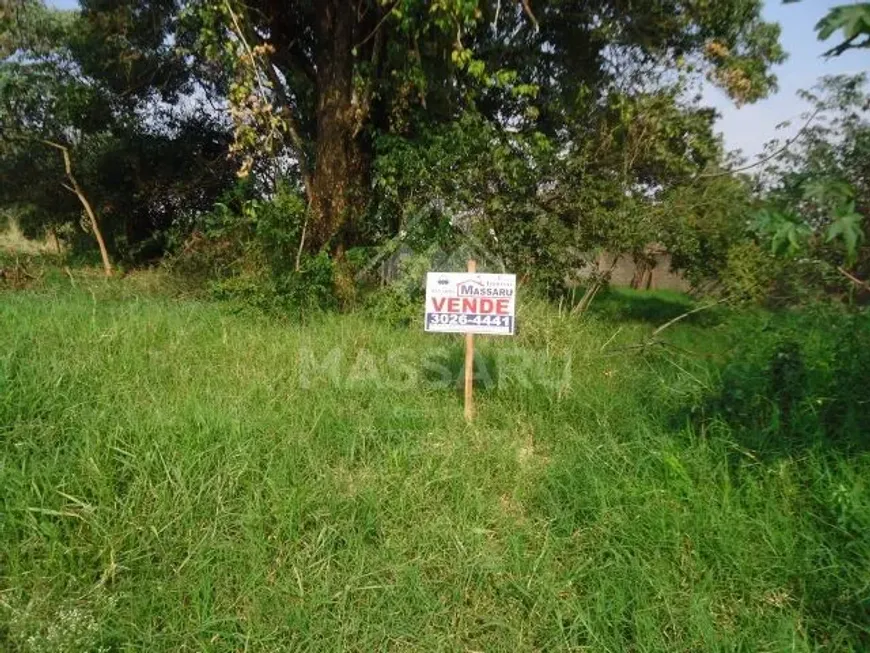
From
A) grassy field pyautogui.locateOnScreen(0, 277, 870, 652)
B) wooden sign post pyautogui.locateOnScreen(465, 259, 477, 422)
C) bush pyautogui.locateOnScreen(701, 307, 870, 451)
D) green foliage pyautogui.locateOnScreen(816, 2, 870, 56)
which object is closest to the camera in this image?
green foliage pyautogui.locateOnScreen(816, 2, 870, 56)

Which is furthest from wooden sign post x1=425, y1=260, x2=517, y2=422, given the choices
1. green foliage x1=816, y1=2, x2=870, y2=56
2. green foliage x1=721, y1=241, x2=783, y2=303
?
green foliage x1=721, y1=241, x2=783, y2=303

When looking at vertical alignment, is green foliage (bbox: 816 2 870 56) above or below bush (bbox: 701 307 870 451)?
above

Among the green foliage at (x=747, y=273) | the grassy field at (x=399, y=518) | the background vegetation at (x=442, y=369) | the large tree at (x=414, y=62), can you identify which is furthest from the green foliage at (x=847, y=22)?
the green foliage at (x=747, y=273)

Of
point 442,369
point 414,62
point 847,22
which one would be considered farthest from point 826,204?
point 414,62

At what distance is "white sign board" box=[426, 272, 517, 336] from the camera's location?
A: 3.31 metres

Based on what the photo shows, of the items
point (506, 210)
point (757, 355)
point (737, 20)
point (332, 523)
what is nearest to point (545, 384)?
point (757, 355)

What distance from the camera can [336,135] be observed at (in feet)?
19.6

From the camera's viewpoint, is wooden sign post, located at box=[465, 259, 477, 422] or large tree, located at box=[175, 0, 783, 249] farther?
large tree, located at box=[175, 0, 783, 249]

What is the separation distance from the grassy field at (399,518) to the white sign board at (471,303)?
0.55 metres

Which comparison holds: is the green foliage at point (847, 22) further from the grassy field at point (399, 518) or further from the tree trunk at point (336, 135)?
the tree trunk at point (336, 135)

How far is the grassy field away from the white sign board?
547 millimetres

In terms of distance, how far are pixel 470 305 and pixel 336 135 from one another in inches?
140

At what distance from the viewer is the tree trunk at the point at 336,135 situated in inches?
233

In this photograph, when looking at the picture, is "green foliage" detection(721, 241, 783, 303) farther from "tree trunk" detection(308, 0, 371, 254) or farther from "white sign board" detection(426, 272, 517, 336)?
"tree trunk" detection(308, 0, 371, 254)
